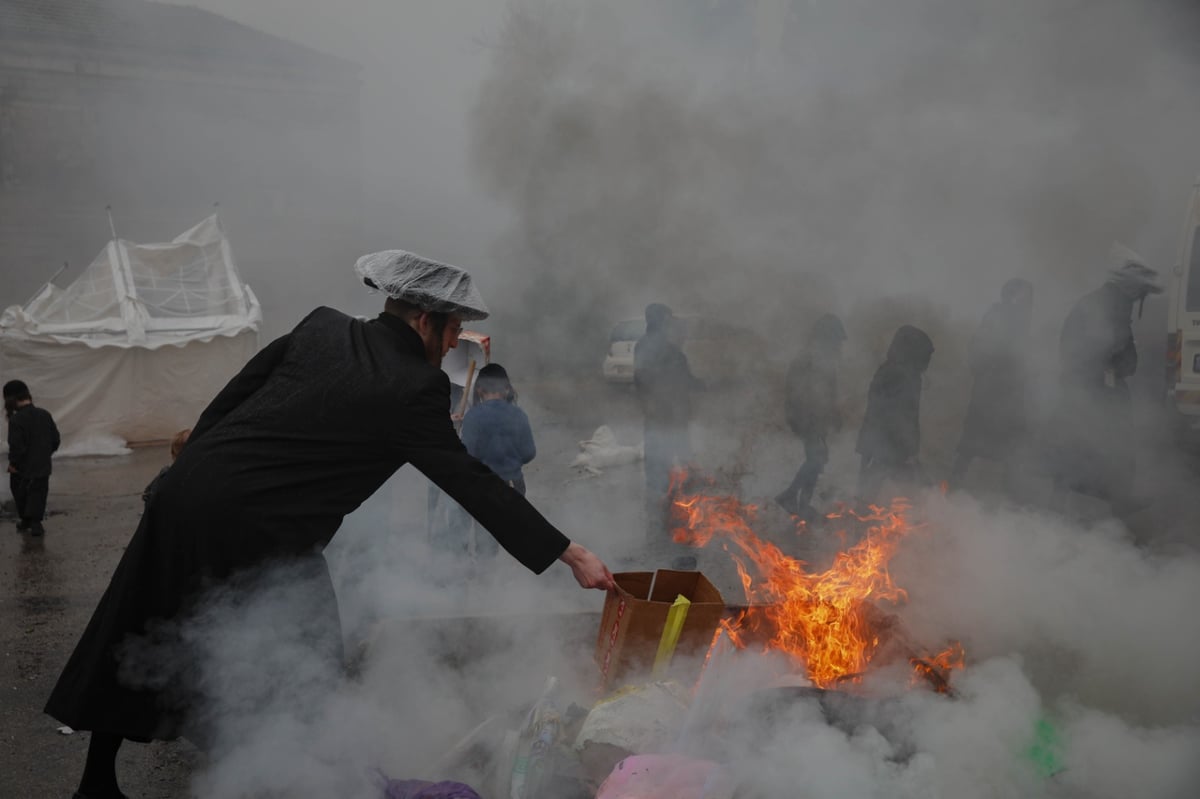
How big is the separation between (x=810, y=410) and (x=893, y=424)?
0.52m

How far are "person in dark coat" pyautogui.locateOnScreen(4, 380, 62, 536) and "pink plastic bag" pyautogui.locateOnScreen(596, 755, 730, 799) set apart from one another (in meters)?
5.38

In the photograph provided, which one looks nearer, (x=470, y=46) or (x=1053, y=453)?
(x=1053, y=453)

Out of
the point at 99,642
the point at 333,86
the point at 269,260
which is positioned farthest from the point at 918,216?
the point at 269,260

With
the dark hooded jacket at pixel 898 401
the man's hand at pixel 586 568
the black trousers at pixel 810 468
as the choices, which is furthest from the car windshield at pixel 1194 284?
the man's hand at pixel 586 568

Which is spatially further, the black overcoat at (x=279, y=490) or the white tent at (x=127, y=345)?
the white tent at (x=127, y=345)

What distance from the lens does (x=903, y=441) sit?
5.43 m

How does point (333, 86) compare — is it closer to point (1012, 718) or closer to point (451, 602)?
point (451, 602)

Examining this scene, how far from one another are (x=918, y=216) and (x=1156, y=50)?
1.44m

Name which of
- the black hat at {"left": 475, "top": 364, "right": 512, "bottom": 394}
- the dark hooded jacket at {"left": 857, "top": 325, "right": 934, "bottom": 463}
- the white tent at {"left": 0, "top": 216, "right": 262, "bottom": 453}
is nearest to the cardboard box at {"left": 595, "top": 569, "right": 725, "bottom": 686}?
the black hat at {"left": 475, "top": 364, "right": 512, "bottom": 394}

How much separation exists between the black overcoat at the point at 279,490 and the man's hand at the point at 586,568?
57mm

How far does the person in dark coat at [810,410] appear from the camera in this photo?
557 centimetres

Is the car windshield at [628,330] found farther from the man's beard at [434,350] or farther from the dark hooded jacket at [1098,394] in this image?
the man's beard at [434,350]

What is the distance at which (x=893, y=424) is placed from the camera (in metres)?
5.40

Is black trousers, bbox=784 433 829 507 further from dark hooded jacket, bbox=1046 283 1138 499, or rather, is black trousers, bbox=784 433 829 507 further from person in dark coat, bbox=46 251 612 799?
person in dark coat, bbox=46 251 612 799
